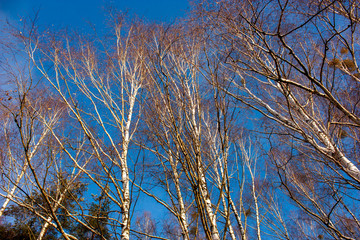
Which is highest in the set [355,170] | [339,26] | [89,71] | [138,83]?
[339,26]

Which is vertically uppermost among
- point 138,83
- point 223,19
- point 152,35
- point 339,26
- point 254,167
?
point 339,26

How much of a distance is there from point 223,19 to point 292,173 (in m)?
6.00

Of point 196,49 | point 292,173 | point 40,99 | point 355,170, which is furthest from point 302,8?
point 40,99

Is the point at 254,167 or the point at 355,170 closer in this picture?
the point at 355,170

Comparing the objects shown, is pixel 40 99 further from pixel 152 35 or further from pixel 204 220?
pixel 204 220

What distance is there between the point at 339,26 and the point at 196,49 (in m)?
3.28

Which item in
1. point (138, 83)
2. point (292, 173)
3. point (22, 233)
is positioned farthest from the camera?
point (22, 233)

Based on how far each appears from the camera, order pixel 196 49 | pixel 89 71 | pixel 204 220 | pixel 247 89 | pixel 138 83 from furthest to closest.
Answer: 1. pixel 247 89
2. pixel 196 49
3. pixel 138 83
4. pixel 89 71
5. pixel 204 220

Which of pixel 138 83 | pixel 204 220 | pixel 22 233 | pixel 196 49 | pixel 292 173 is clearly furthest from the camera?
pixel 22 233

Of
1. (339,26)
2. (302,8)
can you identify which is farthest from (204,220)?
(339,26)

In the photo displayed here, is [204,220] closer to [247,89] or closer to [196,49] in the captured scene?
[196,49]

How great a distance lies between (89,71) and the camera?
3.74 metres

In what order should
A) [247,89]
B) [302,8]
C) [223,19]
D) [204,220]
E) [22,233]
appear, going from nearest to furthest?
[204,220] < [223,19] < [302,8] < [247,89] < [22,233]

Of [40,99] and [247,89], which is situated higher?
[247,89]
